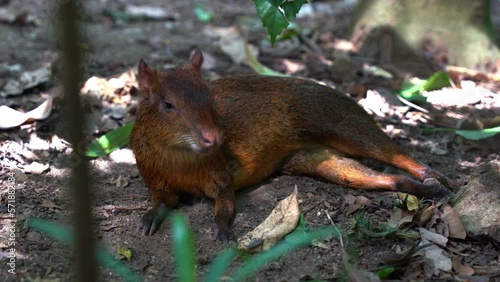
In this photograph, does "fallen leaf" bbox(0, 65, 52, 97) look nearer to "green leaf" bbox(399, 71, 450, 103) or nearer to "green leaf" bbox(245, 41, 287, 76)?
"green leaf" bbox(245, 41, 287, 76)

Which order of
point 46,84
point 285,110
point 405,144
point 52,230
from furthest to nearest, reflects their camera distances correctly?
point 46,84 → point 405,144 → point 285,110 → point 52,230

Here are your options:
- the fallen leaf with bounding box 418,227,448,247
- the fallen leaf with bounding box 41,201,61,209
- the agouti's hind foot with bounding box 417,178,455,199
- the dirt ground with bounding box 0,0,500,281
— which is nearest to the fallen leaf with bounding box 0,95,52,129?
the dirt ground with bounding box 0,0,500,281

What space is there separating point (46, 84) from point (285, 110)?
2709 mm

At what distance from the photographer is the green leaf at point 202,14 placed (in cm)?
981

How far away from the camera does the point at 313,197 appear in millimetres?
5031

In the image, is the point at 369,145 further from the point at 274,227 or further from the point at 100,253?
the point at 100,253

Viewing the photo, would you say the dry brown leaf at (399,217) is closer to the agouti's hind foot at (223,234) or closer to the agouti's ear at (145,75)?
the agouti's hind foot at (223,234)

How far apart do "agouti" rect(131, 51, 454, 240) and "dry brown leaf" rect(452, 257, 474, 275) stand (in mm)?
916

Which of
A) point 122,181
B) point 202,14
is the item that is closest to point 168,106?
point 122,181

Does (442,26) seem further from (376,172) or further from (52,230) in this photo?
(52,230)

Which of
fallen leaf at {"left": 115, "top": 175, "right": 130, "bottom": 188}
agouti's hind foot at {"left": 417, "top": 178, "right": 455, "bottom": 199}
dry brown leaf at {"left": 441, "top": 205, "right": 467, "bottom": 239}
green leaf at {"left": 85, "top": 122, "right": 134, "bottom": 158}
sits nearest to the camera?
dry brown leaf at {"left": 441, "top": 205, "right": 467, "bottom": 239}

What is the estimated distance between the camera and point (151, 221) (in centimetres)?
465

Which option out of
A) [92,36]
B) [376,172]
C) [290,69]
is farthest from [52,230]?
[92,36]

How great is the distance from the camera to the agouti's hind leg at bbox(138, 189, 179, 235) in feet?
15.1
